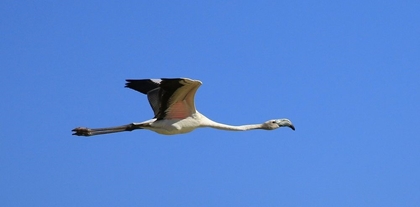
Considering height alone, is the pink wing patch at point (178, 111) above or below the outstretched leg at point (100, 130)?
above

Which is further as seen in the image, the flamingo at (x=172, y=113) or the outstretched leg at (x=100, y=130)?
the outstretched leg at (x=100, y=130)

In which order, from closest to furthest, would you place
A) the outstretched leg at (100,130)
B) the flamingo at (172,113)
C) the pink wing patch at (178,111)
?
the flamingo at (172,113) → the pink wing patch at (178,111) → the outstretched leg at (100,130)

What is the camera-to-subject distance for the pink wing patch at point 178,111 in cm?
2994

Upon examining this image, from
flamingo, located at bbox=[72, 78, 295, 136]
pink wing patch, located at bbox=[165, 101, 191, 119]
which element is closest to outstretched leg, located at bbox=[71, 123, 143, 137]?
flamingo, located at bbox=[72, 78, 295, 136]

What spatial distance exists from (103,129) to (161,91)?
3.04m

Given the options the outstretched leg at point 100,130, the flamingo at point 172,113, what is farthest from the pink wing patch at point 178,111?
the outstretched leg at point 100,130

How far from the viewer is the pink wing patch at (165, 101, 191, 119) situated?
2994 centimetres

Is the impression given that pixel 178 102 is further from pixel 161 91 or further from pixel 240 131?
pixel 240 131

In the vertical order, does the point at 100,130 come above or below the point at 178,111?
below

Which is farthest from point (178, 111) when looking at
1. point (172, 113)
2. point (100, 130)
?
point (100, 130)

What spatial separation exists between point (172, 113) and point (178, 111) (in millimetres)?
201

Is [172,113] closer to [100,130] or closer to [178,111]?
[178,111]

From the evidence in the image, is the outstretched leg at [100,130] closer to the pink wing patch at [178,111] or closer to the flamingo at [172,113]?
the flamingo at [172,113]

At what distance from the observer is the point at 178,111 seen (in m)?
30.2
